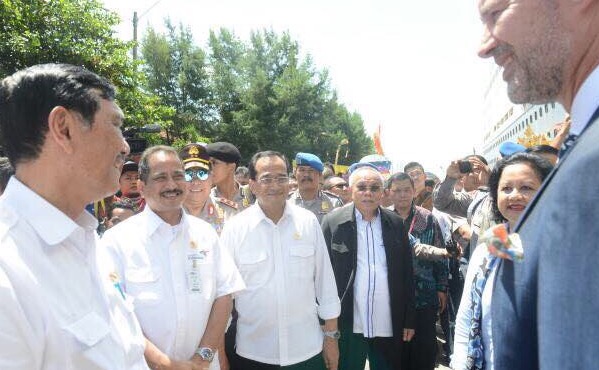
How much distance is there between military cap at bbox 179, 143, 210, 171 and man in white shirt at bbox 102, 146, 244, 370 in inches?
36.0

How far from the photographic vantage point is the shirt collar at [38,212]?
1246 millimetres

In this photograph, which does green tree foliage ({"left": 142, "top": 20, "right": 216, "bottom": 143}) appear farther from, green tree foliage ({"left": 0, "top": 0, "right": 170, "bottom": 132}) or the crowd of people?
the crowd of people

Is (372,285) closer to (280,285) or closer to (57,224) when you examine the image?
(280,285)

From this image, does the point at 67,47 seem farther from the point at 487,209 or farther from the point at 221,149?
the point at 487,209

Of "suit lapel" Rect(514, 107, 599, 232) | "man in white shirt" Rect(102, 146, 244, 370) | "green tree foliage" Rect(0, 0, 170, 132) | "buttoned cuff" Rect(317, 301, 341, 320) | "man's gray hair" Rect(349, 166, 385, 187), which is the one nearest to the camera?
"suit lapel" Rect(514, 107, 599, 232)

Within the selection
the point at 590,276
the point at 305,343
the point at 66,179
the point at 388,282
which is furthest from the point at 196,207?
the point at 590,276

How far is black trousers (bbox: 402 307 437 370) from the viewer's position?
3.64m

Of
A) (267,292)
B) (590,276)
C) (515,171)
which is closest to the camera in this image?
(590,276)

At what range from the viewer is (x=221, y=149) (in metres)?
4.05

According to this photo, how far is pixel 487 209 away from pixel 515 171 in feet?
2.88

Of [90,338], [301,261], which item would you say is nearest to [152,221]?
[301,261]

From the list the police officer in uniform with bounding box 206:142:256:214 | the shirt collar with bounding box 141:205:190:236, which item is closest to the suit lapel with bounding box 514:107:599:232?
the shirt collar with bounding box 141:205:190:236

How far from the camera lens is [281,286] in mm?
2857

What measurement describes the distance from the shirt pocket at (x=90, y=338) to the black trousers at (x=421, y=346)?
289 centimetres
